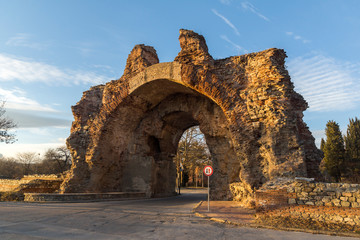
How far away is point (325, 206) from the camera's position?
6051 millimetres

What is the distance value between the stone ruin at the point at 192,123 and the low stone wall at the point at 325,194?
4.55ft

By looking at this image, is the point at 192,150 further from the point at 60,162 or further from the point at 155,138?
the point at 60,162

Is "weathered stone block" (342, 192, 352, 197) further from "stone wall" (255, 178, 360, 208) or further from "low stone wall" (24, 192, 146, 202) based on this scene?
"low stone wall" (24, 192, 146, 202)

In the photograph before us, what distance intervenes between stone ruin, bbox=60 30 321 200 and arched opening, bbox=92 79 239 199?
54mm

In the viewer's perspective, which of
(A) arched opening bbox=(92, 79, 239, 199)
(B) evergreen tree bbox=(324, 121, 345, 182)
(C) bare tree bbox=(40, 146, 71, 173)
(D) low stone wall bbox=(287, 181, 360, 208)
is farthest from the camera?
(C) bare tree bbox=(40, 146, 71, 173)

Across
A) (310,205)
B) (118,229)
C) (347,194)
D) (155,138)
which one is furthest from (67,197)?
(347,194)

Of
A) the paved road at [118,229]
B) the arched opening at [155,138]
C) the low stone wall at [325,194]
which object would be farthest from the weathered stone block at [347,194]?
the arched opening at [155,138]

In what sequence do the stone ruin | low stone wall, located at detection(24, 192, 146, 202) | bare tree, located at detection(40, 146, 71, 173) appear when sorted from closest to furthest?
the stone ruin
low stone wall, located at detection(24, 192, 146, 202)
bare tree, located at detection(40, 146, 71, 173)

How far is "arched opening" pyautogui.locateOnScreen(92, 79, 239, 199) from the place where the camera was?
12250 mm

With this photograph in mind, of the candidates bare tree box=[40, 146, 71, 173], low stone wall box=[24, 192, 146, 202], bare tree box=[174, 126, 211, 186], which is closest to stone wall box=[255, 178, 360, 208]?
low stone wall box=[24, 192, 146, 202]

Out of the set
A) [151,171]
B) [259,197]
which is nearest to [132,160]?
[151,171]

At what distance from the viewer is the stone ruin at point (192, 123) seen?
909 centimetres

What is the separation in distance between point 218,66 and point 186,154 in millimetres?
18446

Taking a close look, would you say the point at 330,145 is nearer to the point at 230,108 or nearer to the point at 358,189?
the point at 230,108
